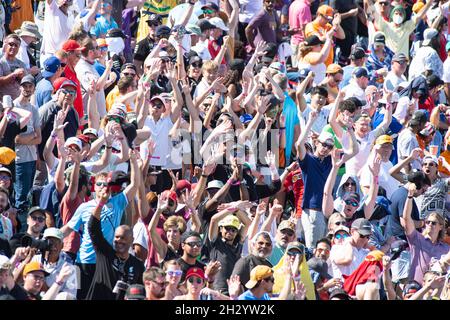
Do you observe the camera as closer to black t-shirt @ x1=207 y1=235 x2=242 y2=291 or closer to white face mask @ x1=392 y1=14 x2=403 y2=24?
black t-shirt @ x1=207 y1=235 x2=242 y2=291

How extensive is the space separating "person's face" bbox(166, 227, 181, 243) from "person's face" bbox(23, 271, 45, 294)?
1.75 m

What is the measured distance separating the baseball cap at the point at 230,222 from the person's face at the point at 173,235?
0.60m

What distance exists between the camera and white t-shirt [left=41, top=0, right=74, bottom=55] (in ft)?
60.1

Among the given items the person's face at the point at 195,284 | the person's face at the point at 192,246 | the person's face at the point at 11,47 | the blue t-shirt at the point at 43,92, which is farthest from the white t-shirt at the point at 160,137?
the person's face at the point at 195,284

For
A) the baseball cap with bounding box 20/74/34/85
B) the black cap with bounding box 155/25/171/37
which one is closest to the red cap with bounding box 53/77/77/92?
the baseball cap with bounding box 20/74/34/85

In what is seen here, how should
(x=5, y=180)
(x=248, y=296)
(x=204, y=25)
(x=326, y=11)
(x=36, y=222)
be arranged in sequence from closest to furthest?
(x=248, y=296) → (x=36, y=222) → (x=5, y=180) → (x=204, y=25) → (x=326, y=11)

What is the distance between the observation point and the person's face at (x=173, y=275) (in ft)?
Answer: 41.6

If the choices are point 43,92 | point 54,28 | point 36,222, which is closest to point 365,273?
point 36,222

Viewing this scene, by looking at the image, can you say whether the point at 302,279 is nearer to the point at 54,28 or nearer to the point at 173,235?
the point at 173,235

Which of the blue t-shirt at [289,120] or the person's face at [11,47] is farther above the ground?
the person's face at [11,47]

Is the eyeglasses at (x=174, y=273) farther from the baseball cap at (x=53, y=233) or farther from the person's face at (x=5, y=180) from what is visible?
the person's face at (x=5, y=180)

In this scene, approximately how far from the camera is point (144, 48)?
745 inches

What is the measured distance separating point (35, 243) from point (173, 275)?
1449mm
